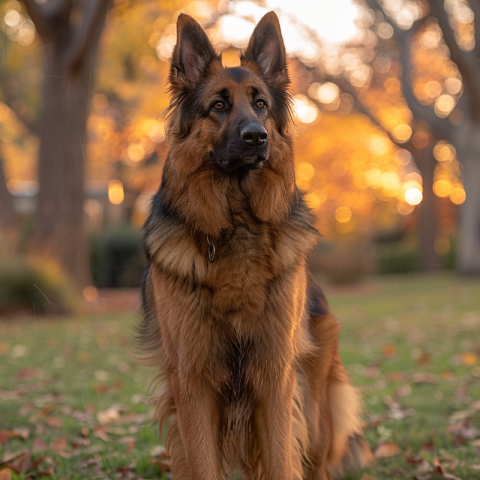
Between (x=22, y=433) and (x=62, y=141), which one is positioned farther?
(x=62, y=141)

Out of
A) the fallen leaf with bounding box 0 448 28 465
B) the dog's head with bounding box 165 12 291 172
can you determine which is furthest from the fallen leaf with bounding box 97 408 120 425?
the dog's head with bounding box 165 12 291 172

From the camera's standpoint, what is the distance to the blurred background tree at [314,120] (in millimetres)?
12242

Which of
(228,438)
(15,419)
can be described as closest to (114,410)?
(15,419)

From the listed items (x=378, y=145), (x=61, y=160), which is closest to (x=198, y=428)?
(x=61, y=160)

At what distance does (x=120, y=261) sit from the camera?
19750 mm

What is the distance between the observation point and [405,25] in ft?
63.3

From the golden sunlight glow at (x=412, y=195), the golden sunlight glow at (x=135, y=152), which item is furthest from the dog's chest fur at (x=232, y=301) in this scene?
the golden sunlight glow at (x=412, y=195)

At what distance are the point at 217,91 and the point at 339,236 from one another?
31716 millimetres

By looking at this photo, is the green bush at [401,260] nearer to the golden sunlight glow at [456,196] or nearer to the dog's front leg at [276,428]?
the golden sunlight glow at [456,196]

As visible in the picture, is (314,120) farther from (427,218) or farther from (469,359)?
(469,359)

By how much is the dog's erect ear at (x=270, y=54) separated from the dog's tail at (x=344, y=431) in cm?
195

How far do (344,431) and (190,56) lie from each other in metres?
2.65

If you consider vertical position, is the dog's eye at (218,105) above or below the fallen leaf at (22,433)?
above

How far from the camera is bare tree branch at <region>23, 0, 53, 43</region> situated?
11.3 meters
